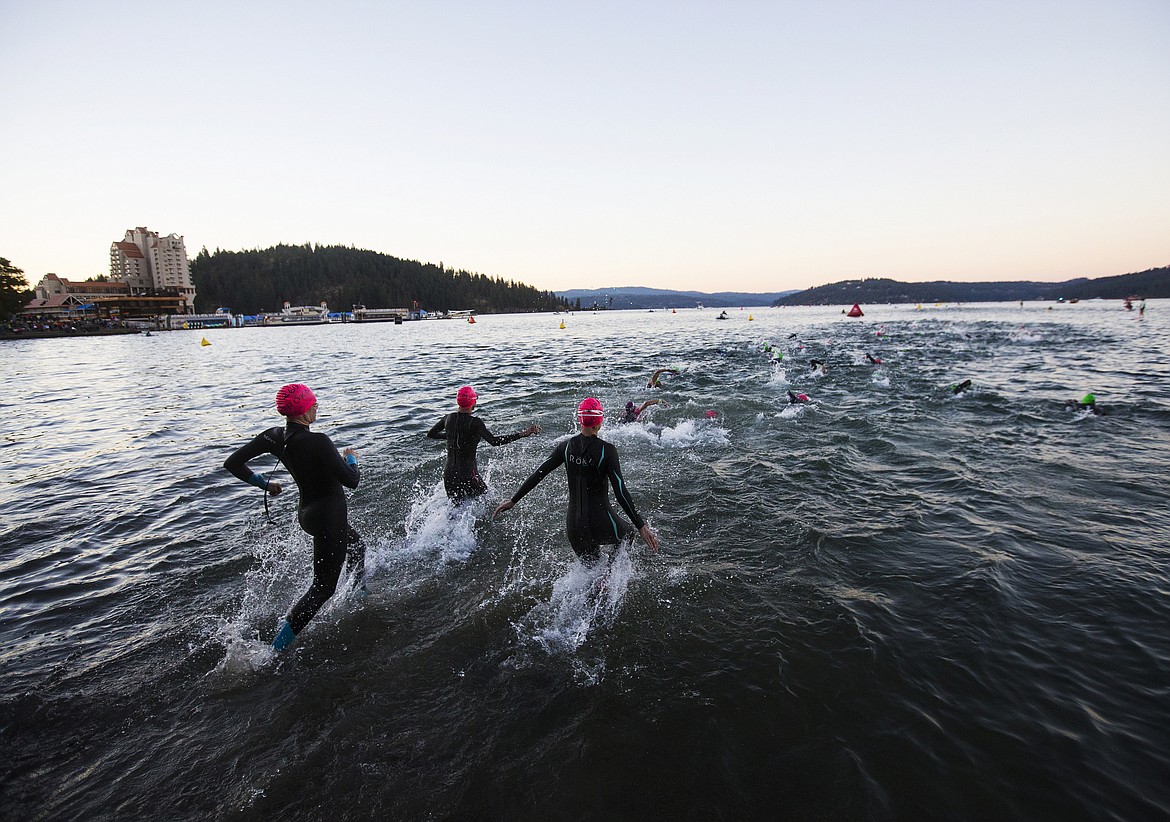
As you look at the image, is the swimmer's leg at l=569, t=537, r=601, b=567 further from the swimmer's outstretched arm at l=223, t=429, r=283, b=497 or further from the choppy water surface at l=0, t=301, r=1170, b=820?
the swimmer's outstretched arm at l=223, t=429, r=283, b=497

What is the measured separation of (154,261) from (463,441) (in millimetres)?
196059

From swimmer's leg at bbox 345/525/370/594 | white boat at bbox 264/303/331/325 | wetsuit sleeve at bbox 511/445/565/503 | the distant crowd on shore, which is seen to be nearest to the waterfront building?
white boat at bbox 264/303/331/325

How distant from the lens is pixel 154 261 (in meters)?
149

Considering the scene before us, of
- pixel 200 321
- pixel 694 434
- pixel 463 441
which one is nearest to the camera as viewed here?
pixel 463 441

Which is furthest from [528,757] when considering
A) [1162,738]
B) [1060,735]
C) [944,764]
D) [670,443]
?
[670,443]

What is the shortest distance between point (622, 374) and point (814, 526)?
20.9 m

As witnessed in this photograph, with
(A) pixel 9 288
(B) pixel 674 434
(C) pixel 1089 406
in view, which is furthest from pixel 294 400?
(A) pixel 9 288

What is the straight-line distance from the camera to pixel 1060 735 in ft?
14.5

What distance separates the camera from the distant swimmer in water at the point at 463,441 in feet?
27.2

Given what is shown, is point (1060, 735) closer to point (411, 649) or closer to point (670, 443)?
point (411, 649)

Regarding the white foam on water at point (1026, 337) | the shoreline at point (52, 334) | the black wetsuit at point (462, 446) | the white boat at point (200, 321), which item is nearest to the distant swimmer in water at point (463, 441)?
the black wetsuit at point (462, 446)

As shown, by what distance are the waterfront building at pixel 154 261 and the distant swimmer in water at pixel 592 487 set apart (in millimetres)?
185093

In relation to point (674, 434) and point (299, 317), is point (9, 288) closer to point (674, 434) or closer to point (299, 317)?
point (299, 317)

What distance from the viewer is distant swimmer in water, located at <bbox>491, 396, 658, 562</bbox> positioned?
19.0 feet
